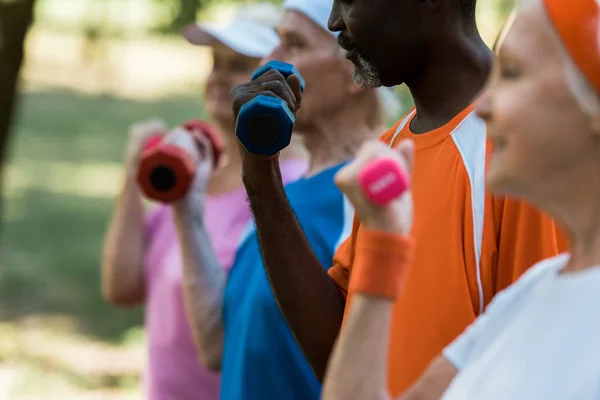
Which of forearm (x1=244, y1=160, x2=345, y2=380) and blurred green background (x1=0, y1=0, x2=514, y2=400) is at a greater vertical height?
forearm (x1=244, y1=160, x2=345, y2=380)

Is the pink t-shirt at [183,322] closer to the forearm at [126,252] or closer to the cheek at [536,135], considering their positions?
the forearm at [126,252]

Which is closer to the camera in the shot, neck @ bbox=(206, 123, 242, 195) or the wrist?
the wrist

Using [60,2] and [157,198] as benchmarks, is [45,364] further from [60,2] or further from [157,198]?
[60,2]

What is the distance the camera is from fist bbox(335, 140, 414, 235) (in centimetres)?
143

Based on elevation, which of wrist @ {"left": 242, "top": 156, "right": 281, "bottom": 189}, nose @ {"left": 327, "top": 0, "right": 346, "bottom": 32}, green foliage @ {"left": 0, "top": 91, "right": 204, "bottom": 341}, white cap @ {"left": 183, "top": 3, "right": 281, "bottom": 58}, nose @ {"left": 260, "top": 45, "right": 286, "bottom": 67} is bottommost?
green foliage @ {"left": 0, "top": 91, "right": 204, "bottom": 341}

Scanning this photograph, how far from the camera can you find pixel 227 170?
4.09 meters

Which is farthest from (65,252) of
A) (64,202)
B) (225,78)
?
(225,78)

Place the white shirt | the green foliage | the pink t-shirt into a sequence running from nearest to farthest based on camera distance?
the white shirt, the pink t-shirt, the green foliage

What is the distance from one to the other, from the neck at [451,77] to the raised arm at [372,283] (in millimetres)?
799

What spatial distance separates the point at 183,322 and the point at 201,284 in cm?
33

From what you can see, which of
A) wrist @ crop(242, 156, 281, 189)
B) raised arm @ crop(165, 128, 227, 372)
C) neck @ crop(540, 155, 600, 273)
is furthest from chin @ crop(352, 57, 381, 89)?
raised arm @ crop(165, 128, 227, 372)

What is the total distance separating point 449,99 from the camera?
228 centimetres

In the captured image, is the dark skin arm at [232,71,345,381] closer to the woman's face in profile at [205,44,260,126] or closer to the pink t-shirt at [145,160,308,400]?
the pink t-shirt at [145,160,308,400]

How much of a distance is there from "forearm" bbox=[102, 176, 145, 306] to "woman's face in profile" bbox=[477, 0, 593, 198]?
2962 millimetres
